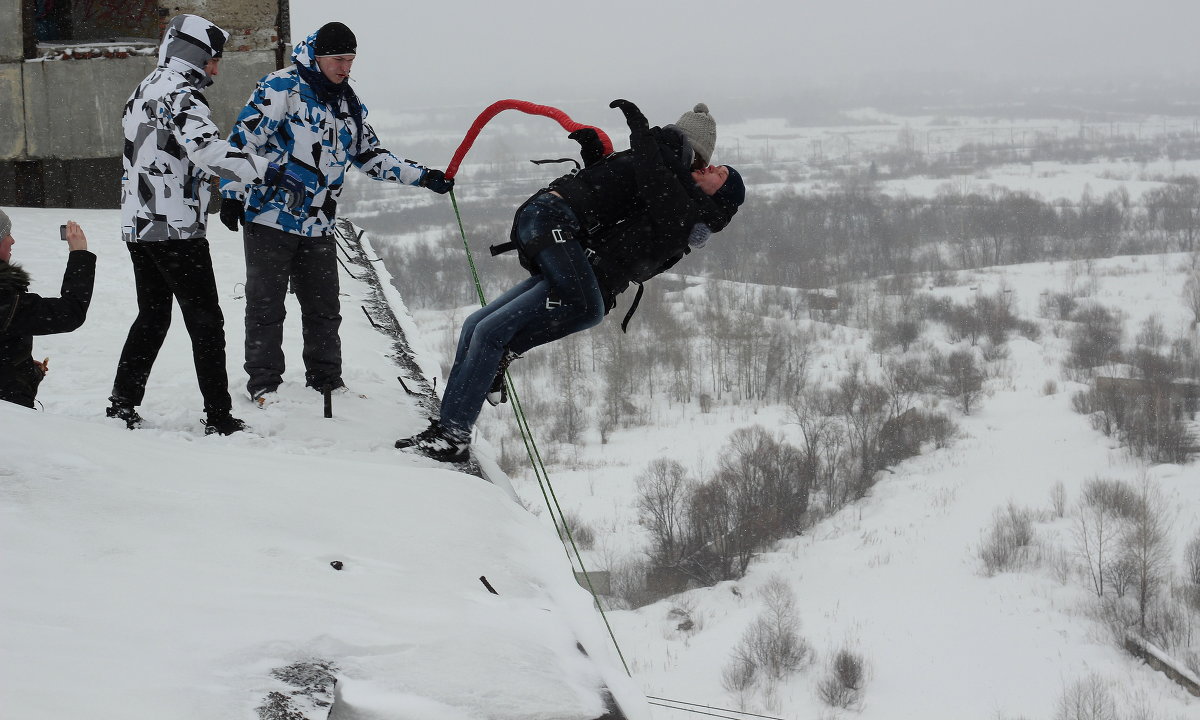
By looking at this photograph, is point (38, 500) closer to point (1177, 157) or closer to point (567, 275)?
point (567, 275)

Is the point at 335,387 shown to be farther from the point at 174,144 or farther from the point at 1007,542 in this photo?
the point at 1007,542

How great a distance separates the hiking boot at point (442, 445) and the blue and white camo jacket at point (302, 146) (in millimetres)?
1055

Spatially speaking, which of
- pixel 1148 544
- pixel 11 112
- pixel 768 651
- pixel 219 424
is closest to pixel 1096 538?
pixel 1148 544

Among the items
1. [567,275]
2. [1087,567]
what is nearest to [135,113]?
[567,275]

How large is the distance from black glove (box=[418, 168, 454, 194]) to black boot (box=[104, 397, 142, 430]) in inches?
59.7

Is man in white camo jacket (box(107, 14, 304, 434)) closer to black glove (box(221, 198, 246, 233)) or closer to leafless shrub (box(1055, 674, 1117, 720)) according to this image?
black glove (box(221, 198, 246, 233))

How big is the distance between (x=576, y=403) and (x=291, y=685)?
52103mm

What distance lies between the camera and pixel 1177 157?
146m

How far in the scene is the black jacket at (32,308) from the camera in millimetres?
3076

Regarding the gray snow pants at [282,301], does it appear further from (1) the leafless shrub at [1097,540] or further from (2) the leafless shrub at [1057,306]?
(2) the leafless shrub at [1057,306]

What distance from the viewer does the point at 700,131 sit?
12.3 feet

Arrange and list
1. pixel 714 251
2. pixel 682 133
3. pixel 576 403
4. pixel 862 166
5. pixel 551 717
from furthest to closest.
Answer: pixel 862 166
pixel 714 251
pixel 576 403
pixel 682 133
pixel 551 717

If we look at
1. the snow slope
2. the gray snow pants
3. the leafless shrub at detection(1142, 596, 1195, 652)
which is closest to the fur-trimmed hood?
the snow slope

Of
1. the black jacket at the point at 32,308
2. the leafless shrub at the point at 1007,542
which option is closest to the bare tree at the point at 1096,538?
the leafless shrub at the point at 1007,542
